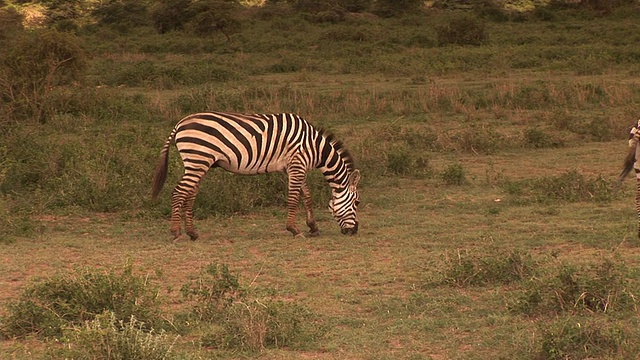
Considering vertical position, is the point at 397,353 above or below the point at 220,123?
below

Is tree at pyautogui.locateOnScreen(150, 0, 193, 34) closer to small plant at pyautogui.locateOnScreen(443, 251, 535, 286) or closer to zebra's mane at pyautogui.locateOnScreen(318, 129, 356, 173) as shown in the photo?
zebra's mane at pyautogui.locateOnScreen(318, 129, 356, 173)

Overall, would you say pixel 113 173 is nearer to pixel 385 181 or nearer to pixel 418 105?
pixel 385 181

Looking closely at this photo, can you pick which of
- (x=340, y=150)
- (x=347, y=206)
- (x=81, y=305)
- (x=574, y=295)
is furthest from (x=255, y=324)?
(x=340, y=150)

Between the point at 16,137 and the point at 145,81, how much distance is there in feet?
32.9

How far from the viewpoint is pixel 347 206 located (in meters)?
10.1

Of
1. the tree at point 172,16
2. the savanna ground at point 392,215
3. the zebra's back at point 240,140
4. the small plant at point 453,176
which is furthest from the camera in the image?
the tree at point 172,16

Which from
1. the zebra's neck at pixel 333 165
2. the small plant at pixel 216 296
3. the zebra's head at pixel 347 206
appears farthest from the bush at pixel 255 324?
the zebra's neck at pixel 333 165

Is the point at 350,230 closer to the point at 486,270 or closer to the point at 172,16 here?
the point at 486,270

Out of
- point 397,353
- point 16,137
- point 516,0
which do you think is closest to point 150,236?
point 16,137

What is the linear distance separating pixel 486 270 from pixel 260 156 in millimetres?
3141

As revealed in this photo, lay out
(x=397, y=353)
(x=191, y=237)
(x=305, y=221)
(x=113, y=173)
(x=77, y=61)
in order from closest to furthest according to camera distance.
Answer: (x=397, y=353) → (x=191, y=237) → (x=305, y=221) → (x=113, y=173) → (x=77, y=61)

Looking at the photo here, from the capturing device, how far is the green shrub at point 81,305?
253 inches

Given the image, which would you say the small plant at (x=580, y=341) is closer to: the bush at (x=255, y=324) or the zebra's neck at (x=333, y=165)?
the bush at (x=255, y=324)

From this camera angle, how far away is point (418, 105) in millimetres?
18688
